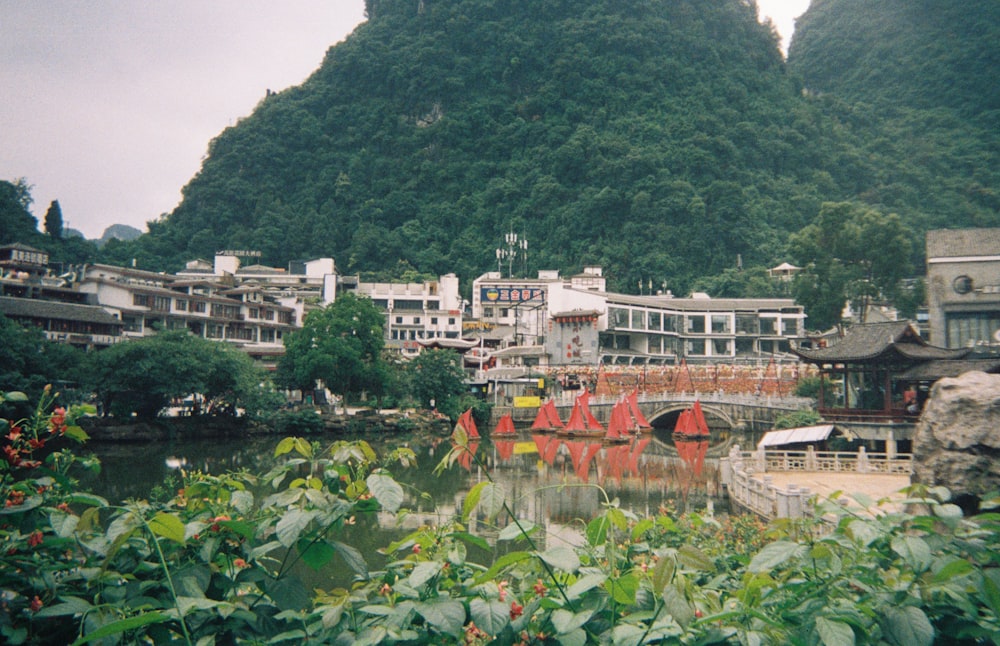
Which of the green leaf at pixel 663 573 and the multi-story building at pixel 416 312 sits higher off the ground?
the multi-story building at pixel 416 312

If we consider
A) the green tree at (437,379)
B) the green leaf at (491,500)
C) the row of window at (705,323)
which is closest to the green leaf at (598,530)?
the green leaf at (491,500)

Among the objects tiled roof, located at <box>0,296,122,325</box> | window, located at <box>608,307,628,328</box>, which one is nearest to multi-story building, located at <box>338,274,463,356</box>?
window, located at <box>608,307,628,328</box>

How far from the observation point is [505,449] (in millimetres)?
28812

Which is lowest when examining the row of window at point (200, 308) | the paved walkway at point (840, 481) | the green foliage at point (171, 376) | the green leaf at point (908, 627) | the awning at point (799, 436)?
the paved walkway at point (840, 481)

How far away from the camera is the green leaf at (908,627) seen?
1.81m

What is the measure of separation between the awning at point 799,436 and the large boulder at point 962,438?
1311 centimetres

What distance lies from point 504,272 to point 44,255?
3652cm

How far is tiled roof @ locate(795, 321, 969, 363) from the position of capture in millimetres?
19844

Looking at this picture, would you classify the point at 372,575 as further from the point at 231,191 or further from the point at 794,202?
the point at 231,191

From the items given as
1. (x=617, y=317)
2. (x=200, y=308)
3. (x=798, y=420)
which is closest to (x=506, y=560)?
(x=798, y=420)

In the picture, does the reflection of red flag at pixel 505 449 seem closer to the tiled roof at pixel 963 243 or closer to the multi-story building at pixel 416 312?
the tiled roof at pixel 963 243

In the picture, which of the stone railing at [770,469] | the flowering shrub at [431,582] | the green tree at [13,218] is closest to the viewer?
the flowering shrub at [431,582]

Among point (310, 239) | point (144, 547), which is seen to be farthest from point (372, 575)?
point (310, 239)

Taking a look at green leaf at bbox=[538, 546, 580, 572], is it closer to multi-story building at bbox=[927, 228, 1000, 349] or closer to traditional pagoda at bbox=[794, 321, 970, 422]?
traditional pagoda at bbox=[794, 321, 970, 422]
